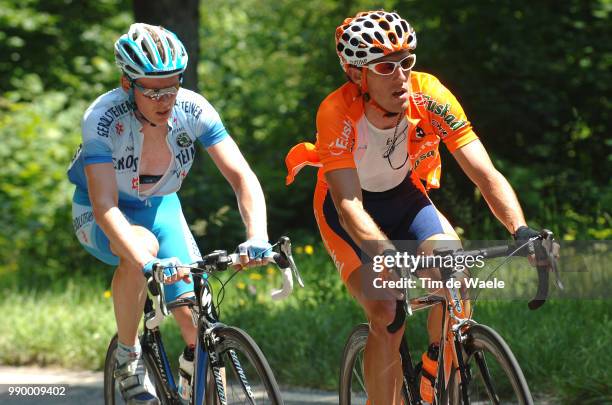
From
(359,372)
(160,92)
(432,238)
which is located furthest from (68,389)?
(432,238)

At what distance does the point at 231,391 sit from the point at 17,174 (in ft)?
31.1

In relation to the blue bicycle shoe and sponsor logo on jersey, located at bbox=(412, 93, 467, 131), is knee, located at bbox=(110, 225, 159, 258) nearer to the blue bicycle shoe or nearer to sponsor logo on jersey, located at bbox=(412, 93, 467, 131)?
the blue bicycle shoe

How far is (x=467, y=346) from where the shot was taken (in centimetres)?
449

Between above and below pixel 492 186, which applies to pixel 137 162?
above

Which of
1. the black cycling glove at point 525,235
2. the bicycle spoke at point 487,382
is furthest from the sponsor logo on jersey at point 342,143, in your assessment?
the bicycle spoke at point 487,382

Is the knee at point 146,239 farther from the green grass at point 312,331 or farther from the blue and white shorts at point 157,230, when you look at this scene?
the green grass at point 312,331

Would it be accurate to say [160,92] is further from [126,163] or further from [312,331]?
[312,331]

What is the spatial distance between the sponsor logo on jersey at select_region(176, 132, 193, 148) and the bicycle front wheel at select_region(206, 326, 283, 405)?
40.9 inches

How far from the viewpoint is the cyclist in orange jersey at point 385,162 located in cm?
479

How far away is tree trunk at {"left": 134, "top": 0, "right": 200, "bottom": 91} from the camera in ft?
36.8

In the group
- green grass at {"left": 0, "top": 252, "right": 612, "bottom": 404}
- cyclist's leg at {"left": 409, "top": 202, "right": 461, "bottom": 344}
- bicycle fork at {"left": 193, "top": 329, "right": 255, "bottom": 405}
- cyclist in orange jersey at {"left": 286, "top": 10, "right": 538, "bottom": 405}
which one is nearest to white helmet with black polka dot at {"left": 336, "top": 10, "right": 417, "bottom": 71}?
cyclist in orange jersey at {"left": 286, "top": 10, "right": 538, "bottom": 405}

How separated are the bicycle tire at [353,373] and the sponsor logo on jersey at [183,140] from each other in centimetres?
118

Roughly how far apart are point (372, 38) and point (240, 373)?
155cm

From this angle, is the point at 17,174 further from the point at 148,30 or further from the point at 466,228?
the point at 148,30
